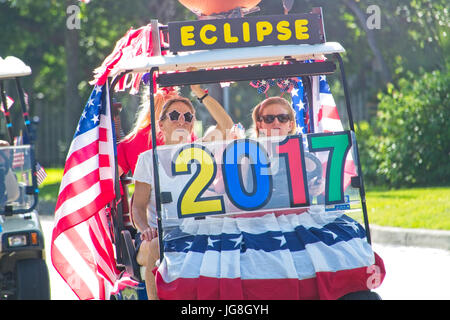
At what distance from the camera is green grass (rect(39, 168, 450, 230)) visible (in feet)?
32.3

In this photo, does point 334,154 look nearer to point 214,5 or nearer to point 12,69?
point 214,5

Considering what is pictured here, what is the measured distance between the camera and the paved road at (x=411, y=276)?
22.4ft

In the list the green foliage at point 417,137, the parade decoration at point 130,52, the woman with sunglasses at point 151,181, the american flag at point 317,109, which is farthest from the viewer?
the green foliage at point 417,137

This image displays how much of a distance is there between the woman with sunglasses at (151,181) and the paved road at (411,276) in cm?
260

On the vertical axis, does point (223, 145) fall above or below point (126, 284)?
above

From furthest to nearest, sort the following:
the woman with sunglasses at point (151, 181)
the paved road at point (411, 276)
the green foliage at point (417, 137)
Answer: the green foliage at point (417, 137), the paved road at point (411, 276), the woman with sunglasses at point (151, 181)

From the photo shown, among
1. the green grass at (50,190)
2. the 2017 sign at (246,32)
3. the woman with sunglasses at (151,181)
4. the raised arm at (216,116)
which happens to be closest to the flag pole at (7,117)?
the raised arm at (216,116)

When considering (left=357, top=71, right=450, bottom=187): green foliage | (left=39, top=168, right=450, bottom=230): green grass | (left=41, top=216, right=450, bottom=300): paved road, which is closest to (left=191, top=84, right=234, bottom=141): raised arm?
(left=41, top=216, right=450, bottom=300): paved road

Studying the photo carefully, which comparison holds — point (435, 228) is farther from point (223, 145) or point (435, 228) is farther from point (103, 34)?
point (103, 34)

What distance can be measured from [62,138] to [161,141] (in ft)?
94.4

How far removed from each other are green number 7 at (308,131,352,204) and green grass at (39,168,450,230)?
5370mm

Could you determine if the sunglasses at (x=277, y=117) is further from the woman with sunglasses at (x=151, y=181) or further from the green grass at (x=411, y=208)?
the green grass at (x=411, y=208)

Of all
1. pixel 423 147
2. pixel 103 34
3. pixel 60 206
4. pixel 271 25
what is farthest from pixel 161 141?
pixel 103 34

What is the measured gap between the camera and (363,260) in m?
3.98
